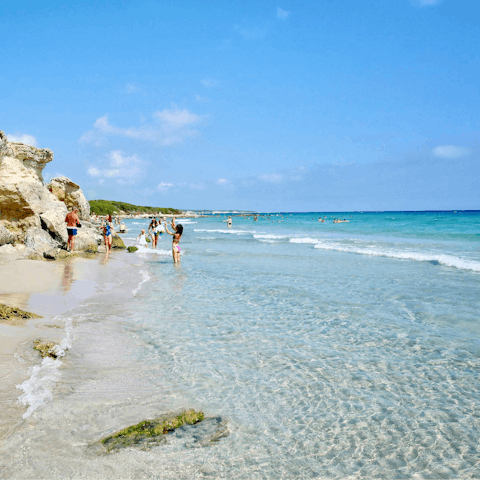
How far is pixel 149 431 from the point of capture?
391 cm

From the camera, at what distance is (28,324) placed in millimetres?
6969

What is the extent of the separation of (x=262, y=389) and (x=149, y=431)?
5.26ft

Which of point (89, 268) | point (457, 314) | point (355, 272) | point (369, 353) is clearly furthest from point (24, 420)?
point (355, 272)

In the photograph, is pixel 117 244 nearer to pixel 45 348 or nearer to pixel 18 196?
pixel 18 196

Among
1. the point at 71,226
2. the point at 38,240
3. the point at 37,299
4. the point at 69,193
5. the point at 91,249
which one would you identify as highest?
the point at 69,193

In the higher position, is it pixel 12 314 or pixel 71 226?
pixel 71 226

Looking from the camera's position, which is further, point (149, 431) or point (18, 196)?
point (18, 196)

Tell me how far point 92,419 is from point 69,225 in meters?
16.8

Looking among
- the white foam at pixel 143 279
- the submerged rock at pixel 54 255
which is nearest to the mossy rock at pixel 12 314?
the white foam at pixel 143 279

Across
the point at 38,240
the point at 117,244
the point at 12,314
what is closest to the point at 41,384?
the point at 12,314

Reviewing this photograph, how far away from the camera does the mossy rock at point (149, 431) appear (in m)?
3.71

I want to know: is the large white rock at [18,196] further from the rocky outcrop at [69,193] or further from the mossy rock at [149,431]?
the mossy rock at [149,431]

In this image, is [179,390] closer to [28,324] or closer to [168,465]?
[168,465]

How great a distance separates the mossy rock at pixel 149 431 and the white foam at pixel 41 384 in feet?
3.34
